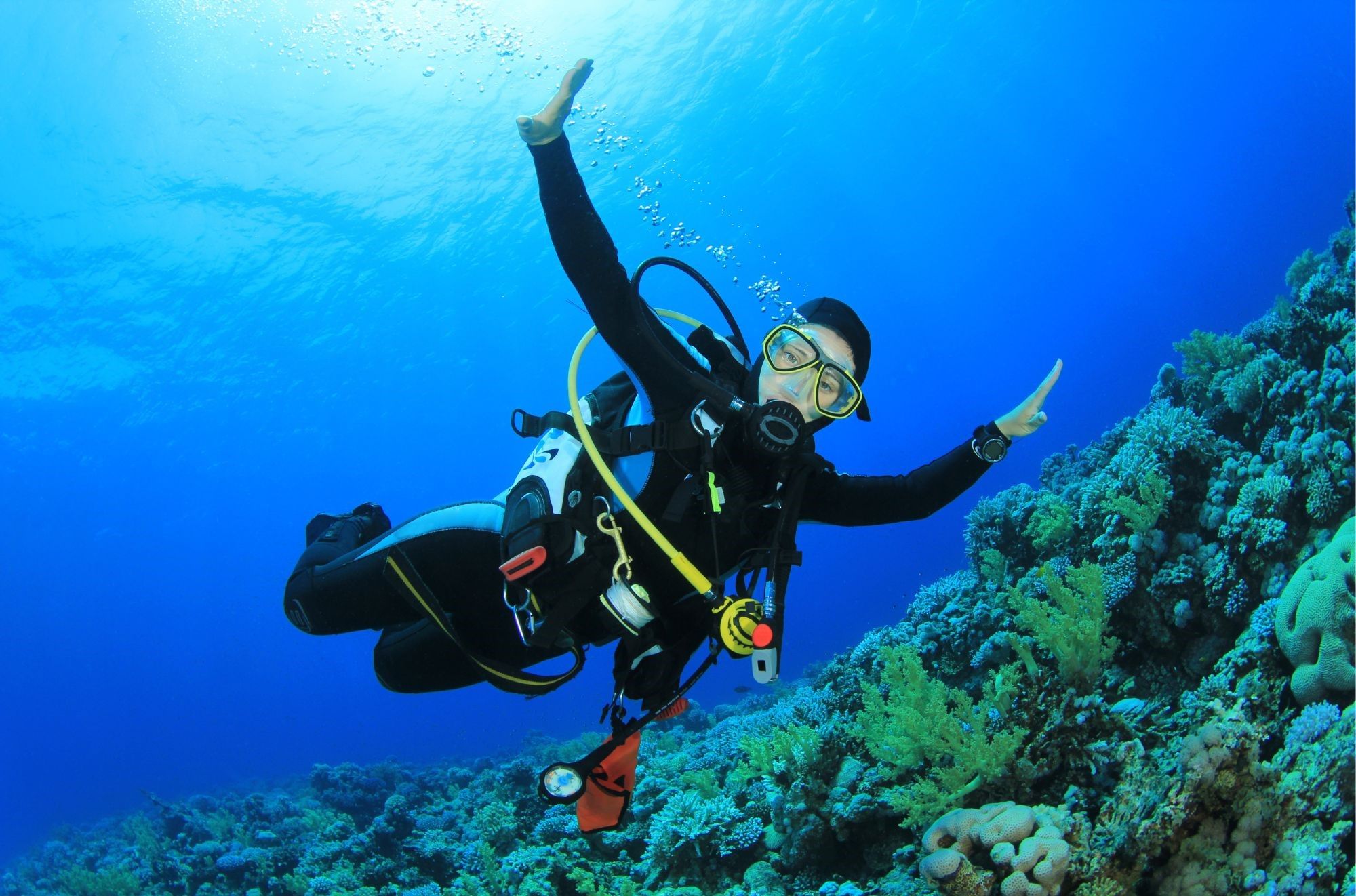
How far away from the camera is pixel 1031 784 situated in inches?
149

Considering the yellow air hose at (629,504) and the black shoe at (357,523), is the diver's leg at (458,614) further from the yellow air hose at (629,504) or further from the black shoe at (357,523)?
the yellow air hose at (629,504)

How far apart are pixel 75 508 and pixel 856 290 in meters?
60.0

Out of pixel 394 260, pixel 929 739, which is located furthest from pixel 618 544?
pixel 394 260

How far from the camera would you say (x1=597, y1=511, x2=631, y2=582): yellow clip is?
309 centimetres

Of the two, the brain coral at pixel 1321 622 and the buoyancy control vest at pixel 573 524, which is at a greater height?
the buoyancy control vest at pixel 573 524

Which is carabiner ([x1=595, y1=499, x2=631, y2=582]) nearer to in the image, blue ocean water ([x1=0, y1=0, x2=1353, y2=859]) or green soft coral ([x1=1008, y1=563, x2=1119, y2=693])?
green soft coral ([x1=1008, y1=563, x2=1119, y2=693])

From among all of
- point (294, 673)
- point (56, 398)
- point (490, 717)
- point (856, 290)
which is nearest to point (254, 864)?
point (56, 398)

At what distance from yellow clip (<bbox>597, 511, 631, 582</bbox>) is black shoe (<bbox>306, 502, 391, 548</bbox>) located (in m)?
1.87

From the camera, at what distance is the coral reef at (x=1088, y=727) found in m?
3.06

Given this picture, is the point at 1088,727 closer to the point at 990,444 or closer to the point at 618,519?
the point at 990,444

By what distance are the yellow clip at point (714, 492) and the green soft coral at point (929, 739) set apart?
221 cm

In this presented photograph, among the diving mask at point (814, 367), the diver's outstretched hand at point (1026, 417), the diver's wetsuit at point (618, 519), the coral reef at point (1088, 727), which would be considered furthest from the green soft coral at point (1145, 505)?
the diving mask at point (814, 367)

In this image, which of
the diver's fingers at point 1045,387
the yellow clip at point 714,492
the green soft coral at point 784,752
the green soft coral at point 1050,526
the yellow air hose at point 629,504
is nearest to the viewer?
the yellow air hose at point 629,504

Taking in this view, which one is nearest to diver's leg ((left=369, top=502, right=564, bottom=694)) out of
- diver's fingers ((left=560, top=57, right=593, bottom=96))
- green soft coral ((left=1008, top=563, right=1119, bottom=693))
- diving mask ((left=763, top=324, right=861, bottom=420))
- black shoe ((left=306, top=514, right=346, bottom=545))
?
black shoe ((left=306, top=514, right=346, bottom=545))
